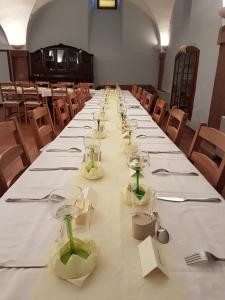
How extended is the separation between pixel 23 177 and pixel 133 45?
8.91 meters

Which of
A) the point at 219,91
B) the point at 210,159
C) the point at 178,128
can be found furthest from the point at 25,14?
the point at 210,159

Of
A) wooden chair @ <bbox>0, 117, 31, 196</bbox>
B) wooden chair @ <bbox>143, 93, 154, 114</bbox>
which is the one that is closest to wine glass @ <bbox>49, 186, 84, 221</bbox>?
wooden chair @ <bbox>0, 117, 31, 196</bbox>

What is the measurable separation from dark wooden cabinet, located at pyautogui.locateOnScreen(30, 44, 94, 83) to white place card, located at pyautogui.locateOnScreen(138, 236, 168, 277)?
8.44 metres

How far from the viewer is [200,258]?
2.35ft

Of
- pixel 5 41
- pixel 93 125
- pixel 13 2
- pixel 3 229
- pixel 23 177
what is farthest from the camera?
pixel 5 41

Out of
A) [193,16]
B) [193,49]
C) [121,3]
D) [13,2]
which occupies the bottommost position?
[193,49]

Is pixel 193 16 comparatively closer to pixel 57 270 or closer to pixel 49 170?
pixel 49 170

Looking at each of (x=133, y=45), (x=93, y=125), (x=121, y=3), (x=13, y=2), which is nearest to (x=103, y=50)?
(x=133, y=45)

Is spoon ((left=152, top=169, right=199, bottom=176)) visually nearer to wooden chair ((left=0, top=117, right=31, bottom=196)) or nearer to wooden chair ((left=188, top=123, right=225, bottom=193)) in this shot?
wooden chair ((left=188, top=123, right=225, bottom=193))

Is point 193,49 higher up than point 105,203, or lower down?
higher up

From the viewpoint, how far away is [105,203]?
39.9 inches

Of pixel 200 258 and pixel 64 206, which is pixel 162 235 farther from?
pixel 64 206

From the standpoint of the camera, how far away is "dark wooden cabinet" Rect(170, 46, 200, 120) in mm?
5598

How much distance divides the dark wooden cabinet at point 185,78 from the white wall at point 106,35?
2.52 meters
